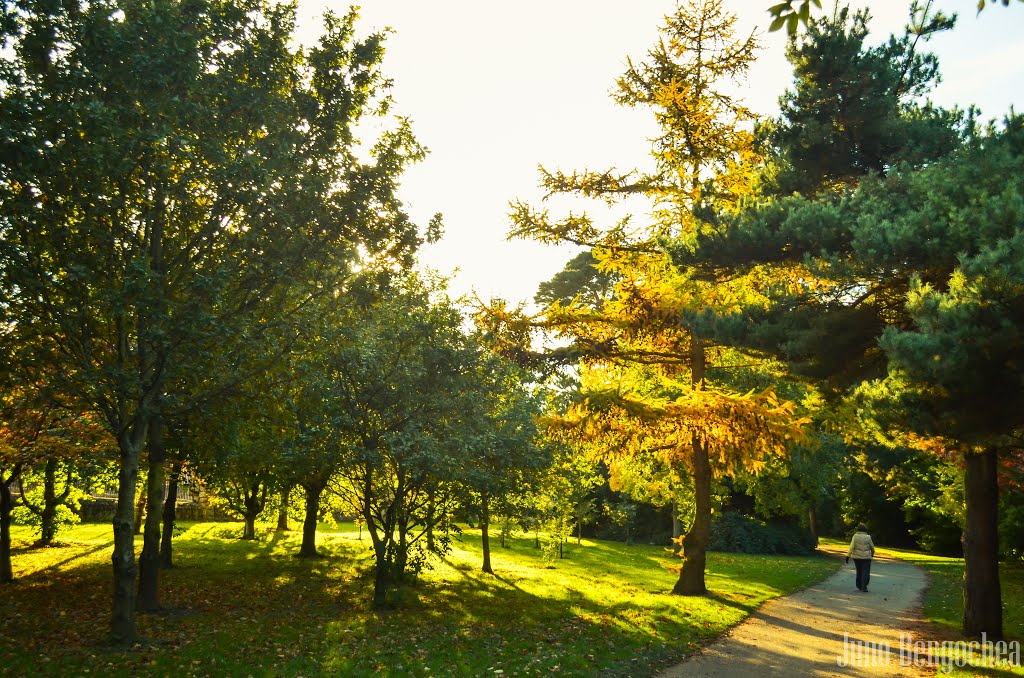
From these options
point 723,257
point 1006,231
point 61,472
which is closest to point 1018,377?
point 1006,231

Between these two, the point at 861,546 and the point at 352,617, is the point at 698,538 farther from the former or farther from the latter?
the point at 352,617

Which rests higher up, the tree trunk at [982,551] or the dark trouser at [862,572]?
the tree trunk at [982,551]

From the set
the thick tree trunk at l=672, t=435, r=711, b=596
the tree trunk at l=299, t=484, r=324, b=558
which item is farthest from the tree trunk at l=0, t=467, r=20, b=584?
the thick tree trunk at l=672, t=435, r=711, b=596

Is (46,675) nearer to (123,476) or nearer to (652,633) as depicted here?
(123,476)

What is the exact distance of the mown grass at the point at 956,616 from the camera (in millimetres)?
9359

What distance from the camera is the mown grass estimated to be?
936cm

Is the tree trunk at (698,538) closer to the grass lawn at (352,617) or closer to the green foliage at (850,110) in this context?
the grass lawn at (352,617)

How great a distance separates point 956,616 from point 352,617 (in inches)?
491

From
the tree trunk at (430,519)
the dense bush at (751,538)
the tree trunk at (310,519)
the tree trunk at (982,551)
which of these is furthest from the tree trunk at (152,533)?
the dense bush at (751,538)

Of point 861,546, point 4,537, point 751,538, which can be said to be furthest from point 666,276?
point 751,538

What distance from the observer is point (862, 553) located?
18.1 m

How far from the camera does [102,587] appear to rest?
50.9 ft

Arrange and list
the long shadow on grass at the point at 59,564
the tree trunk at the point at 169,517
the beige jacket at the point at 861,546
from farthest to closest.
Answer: the beige jacket at the point at 861,546
the tree trunk at the point at 169,517
the long shadow on grass at the point at 59,564

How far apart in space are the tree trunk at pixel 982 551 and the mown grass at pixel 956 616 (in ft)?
1.18
